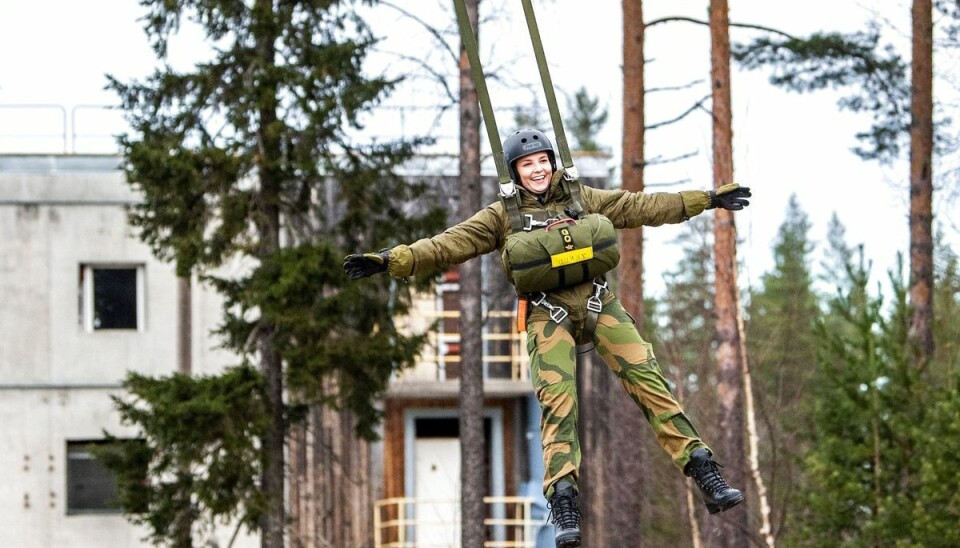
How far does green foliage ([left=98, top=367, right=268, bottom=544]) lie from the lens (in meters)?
18.4

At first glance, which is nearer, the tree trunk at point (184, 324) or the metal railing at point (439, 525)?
the tree trunk at point (184, 324)

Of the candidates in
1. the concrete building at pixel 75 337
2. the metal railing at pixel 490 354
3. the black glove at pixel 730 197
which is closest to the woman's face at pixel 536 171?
the black glove at pixel 730 197

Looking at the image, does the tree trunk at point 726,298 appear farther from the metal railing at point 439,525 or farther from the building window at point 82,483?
the building window at point 82,483

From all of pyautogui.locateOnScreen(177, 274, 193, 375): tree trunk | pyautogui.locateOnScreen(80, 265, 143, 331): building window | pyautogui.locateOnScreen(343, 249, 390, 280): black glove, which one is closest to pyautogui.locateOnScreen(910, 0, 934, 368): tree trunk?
pyautogui.locateOnScreen(177, 274, 193, 375): tree trunk

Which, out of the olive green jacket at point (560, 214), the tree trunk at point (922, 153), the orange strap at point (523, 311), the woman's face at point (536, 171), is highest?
the tree trunk at point (922, 153)

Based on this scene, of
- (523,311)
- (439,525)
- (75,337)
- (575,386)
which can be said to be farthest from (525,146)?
(439,525)

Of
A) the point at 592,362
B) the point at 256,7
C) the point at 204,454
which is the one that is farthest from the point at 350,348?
the point at 592,362

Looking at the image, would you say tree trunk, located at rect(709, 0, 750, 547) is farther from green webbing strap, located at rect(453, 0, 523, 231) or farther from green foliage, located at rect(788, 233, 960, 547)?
green webbing strap, located at rect(453, 0, 523, 231)

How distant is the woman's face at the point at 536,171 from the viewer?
8602 millimetres

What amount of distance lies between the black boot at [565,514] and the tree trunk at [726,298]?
399 inches

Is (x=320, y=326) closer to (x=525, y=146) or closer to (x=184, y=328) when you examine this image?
(x=184, y=328)

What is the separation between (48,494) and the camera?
81.6 feet

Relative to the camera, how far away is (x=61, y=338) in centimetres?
2517

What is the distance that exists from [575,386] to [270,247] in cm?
1107
